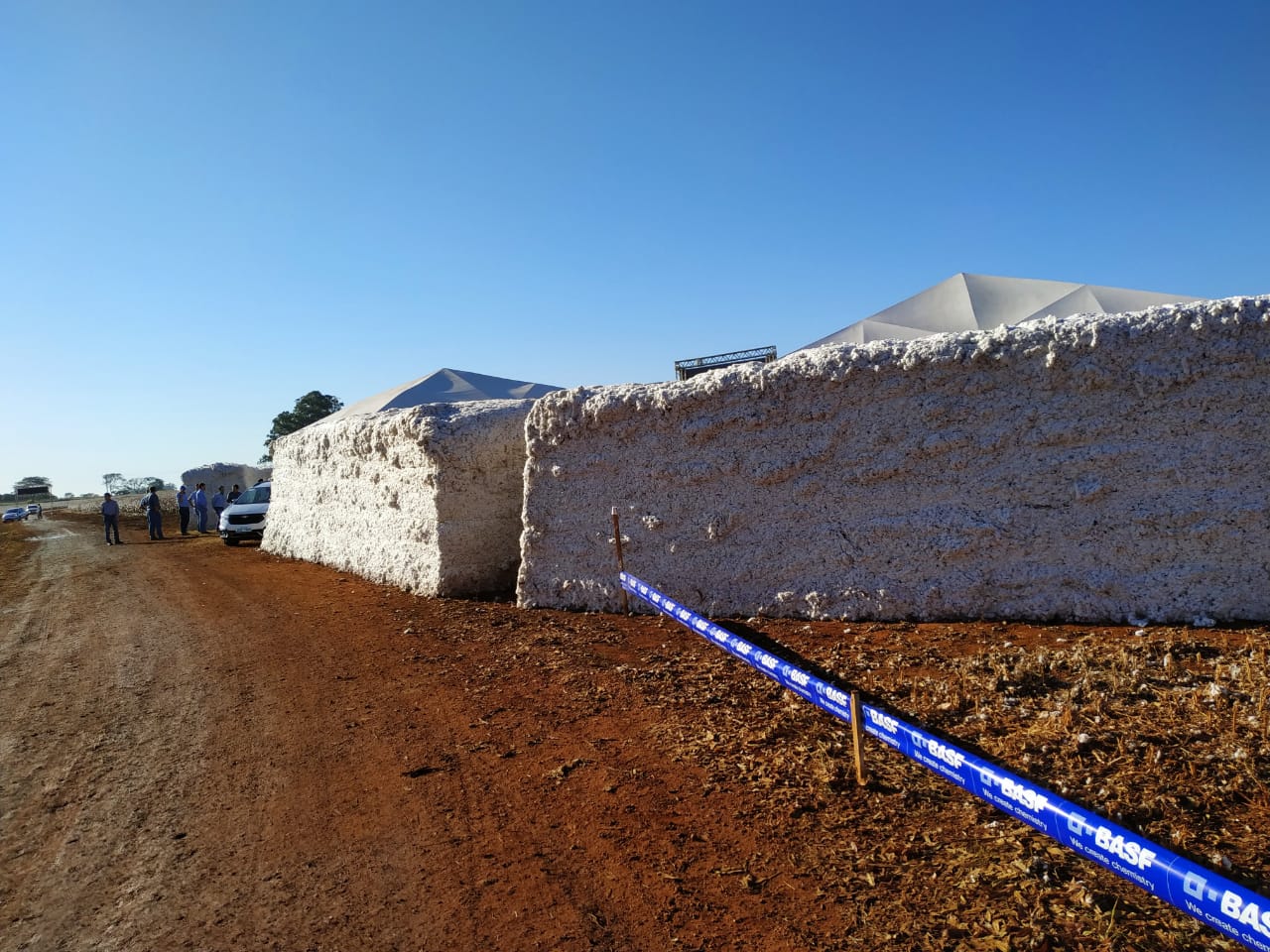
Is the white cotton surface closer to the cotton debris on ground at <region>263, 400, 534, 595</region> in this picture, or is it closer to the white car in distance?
the white car in distance

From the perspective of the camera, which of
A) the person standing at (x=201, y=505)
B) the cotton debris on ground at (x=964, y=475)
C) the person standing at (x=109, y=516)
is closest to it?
the cotton debris on ground at (x=964, y=475)

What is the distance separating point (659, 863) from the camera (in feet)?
A: 10.5

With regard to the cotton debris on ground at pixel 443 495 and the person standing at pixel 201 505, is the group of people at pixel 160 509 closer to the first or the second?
the person standing at pixel 201 505

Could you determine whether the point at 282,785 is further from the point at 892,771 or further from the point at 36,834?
the point at 892,771

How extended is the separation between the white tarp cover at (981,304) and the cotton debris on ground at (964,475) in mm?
10132

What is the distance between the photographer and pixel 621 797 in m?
3.80

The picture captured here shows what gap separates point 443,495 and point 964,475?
18.5 feet

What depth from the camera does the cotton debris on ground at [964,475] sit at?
195 inches

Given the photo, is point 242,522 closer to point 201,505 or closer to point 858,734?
point 201,505

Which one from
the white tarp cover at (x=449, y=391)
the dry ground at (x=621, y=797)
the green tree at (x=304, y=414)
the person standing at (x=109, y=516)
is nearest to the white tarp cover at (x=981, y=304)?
the white tarp cover at (x=449, y=391)

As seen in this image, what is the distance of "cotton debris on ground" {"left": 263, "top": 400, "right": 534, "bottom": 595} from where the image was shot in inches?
344

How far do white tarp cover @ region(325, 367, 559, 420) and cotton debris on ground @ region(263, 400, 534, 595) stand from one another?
10.1 meters

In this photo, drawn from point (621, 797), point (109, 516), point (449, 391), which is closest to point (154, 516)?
point (109, 516)

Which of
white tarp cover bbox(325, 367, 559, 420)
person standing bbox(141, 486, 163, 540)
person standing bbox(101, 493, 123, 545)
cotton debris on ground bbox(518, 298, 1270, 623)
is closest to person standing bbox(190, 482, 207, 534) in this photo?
person standing bbox(141, 486, 163, 540)
